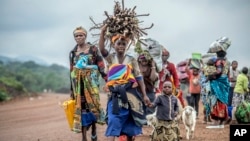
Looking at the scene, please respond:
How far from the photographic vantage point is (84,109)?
31.9 ft

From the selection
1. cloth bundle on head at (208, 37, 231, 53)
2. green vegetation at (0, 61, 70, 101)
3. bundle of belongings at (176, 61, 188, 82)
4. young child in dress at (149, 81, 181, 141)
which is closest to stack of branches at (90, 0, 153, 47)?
young child in dress at (149, 81, 181, 141)

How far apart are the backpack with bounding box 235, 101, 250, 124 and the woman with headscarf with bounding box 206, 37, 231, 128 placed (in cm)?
54

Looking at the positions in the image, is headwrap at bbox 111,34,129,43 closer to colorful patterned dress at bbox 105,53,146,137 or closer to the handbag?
colorful patterned dress at bbox 105,53,146,137

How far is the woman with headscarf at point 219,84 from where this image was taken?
1241cm

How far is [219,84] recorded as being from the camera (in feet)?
41.2

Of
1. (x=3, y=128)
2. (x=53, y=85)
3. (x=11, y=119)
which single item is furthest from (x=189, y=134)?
(x=53, y=85)

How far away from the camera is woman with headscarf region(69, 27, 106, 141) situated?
9.58 metres

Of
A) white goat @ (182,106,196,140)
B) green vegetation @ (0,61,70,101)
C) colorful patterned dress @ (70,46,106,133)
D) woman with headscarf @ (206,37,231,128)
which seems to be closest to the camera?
colorful patterned dress @ (70,46,106,133)

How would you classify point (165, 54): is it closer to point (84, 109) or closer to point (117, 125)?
point (84, 109)

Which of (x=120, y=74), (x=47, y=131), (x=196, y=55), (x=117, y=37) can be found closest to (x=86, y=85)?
(x=120, y=74)

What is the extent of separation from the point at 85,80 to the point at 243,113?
5214mm

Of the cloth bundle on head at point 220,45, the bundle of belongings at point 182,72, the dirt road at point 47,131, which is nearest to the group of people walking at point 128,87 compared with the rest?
the cloth bundle on head at point 220,45

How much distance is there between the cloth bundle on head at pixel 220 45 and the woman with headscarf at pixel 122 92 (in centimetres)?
496

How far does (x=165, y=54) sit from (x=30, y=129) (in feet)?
13.8
